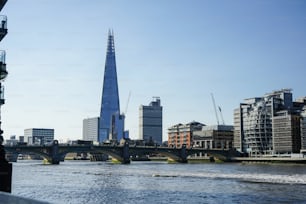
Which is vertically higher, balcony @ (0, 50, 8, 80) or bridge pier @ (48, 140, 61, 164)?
balcony @ (0, 50, 8, 80)

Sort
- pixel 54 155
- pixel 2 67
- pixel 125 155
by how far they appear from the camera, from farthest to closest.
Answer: pixel 125 155 → pixel 54 155 → pixel 2 67

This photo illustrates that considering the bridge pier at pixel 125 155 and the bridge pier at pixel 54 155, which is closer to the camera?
the bridge pier at pixel 54 155

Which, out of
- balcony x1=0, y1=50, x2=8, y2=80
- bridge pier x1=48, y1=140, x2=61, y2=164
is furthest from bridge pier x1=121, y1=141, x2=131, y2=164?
balcony x1=0, y1=50, x2=8, y2=80

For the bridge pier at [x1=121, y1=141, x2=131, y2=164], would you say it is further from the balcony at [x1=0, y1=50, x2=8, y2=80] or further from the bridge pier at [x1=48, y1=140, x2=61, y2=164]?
the balcony at [x1=0, y1=50, x2=8, y2=80]

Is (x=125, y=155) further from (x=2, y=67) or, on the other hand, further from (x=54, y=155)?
(x=2, y=67)

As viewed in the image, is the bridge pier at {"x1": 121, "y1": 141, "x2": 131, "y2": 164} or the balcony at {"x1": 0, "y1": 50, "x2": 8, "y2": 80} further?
the bridge pier at {"x1": 121, "y1": 141, "x2": 131, "y2": 164}

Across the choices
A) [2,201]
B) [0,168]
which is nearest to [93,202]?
[0,168]

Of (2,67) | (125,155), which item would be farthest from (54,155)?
(2,67)

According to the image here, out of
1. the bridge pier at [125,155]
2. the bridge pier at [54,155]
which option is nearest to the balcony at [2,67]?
the bridge pier at [54,155]

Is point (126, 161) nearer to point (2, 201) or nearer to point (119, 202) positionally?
point (119, 202)

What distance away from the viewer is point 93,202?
4372cm

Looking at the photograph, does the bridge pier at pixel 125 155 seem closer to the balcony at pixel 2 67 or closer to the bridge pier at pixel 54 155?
the bridge pier at pixel 54 155

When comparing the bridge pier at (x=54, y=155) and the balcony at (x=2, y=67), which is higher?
the balcony at (x=2, y=67)

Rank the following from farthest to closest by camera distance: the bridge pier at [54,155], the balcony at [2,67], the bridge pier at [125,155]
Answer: the bridge pier at [125,155]
the bridge pier at [54,155]
the balcony at [2,67]
